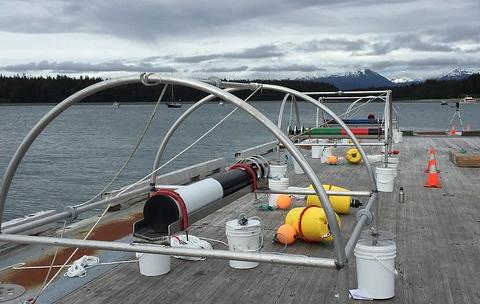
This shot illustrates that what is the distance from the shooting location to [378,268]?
5.87m

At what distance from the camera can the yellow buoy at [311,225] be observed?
25.9 ft

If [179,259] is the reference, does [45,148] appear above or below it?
below

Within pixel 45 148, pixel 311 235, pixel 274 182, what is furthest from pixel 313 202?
pixel 45 148

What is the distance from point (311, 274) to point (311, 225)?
3.95 ft

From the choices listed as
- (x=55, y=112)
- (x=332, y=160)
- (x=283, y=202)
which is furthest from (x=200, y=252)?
(x=332, y=160)

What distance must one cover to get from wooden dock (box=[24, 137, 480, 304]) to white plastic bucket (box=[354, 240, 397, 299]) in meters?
0.25

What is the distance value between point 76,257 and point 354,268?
4167 millimetres

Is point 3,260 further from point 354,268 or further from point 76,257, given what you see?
point 354,268

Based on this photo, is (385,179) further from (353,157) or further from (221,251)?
(221,251)

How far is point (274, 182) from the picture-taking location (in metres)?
10.2

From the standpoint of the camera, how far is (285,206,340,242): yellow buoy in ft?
25.9

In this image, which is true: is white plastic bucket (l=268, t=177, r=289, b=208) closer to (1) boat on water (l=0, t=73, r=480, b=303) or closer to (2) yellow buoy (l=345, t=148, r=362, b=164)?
(1) boat on water (l=0, t=73, r=480, b=303)

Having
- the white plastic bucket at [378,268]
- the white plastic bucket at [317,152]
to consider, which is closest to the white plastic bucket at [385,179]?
the white plastic bucket at [378,268]

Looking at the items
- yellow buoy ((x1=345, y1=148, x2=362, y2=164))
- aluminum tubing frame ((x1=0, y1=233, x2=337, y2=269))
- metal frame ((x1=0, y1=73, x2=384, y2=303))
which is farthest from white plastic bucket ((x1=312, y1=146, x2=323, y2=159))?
aluminum tubing frame ((x1=0, y1=233, x2=337, y2=269))
